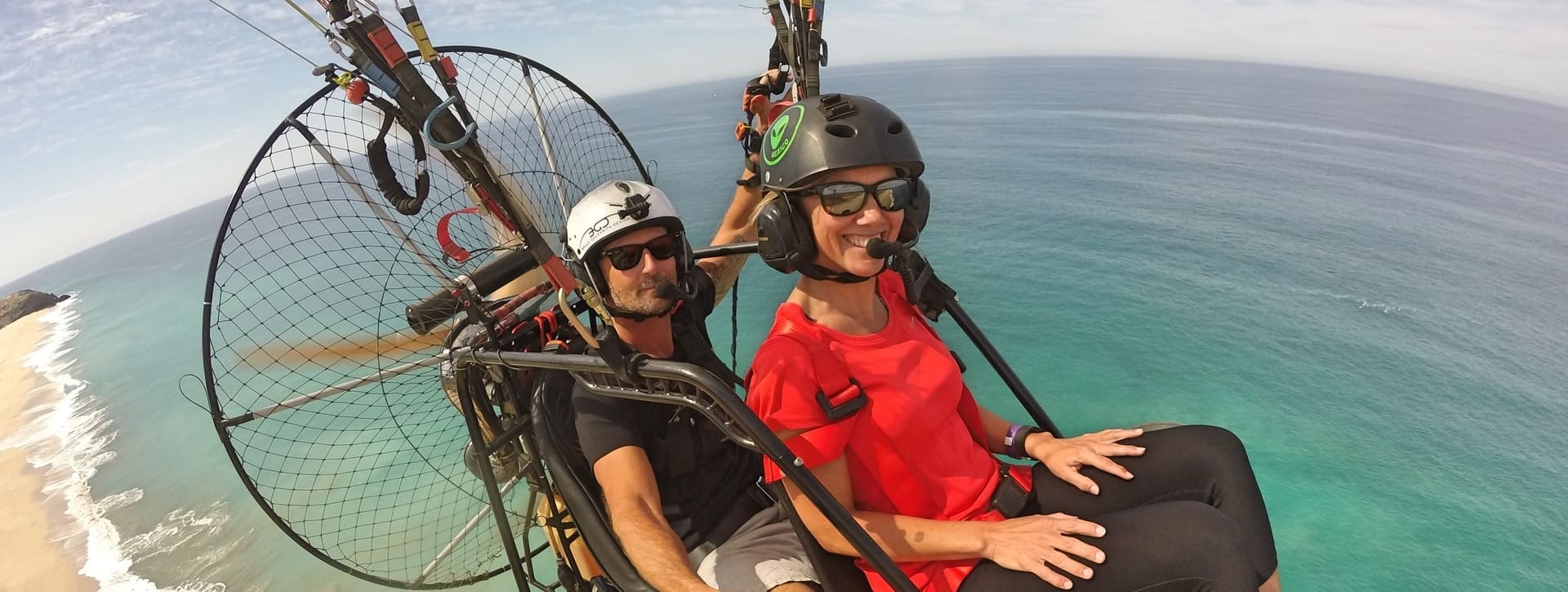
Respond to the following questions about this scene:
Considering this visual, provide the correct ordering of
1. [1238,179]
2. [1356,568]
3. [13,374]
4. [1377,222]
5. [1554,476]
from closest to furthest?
[1356,568] < [1554,476] < [1377,222] < [13,374] < [1238,179]

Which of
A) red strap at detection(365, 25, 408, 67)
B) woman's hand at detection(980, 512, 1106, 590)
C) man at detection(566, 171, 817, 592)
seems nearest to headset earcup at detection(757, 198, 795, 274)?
man at detection(566, 171, 817, 592)

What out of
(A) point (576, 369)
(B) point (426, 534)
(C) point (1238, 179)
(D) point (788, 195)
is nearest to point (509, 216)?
(A) point (576, 369)

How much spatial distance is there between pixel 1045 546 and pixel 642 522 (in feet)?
3.75

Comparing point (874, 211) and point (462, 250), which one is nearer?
point (874, 211)

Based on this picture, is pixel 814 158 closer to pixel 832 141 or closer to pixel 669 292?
pixel 832 141

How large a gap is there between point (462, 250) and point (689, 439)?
122 cm

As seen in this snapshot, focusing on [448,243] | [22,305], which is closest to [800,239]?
[448,243]

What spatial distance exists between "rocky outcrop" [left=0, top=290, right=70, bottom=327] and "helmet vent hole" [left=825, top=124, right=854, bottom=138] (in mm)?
47422

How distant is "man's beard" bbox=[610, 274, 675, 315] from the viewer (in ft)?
7.15

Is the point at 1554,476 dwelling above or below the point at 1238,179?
below

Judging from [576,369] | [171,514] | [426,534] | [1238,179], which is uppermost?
[576,369]

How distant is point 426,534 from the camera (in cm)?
741

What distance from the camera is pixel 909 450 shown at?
1.70 m

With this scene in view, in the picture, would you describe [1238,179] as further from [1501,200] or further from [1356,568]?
[1356,568]
